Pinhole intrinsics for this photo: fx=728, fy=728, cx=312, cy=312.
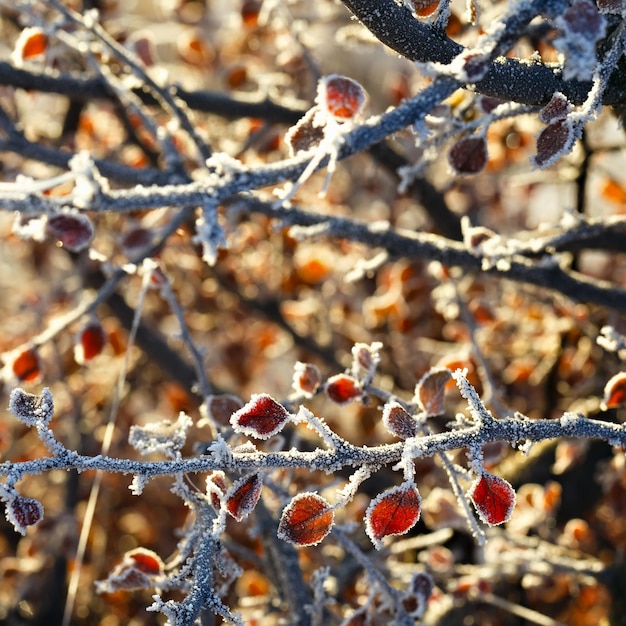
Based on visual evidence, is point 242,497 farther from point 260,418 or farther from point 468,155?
point 468,155

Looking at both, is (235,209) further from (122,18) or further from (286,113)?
(122,18)

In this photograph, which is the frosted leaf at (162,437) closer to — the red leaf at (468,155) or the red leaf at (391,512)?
the red leaf at (391,512)

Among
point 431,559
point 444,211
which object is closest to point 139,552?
point 431,559

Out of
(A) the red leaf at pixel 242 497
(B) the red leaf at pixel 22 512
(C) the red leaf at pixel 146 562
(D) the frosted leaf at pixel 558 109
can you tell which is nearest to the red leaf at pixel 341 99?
(D) the frosted leaf at pixel 558 109

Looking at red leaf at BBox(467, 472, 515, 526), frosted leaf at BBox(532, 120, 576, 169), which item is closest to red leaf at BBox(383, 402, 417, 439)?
red leaf at BBox(467, 472, 515, 526)

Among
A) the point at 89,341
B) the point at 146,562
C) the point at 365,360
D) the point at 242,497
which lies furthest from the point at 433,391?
the point at 89,341

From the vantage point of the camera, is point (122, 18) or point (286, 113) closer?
point (286, 113)
